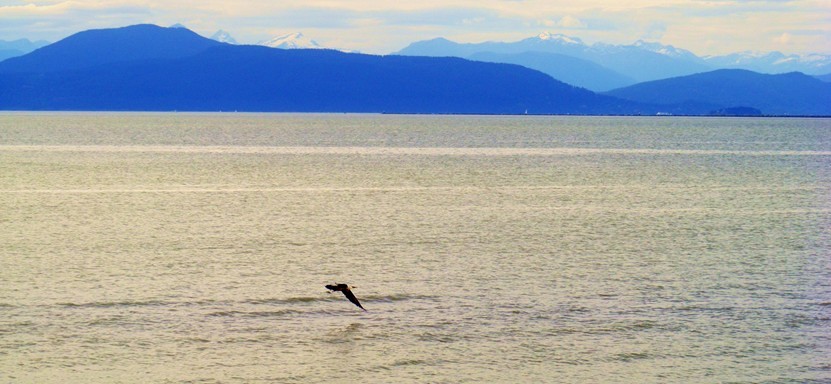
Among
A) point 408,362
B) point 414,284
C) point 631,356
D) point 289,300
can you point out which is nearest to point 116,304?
point 289,300

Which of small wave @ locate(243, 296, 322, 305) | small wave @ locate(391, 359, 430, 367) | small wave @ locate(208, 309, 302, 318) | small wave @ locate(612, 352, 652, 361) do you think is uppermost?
small wave @ locate(612, 352, 652, 361)

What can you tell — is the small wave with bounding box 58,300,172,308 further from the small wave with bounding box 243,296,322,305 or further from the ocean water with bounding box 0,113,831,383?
the small wave with bounding box 243,296,322,305

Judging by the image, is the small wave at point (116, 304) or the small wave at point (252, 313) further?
the small wave at point (116, 304)

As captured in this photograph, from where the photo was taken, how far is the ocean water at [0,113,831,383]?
72.8 ft

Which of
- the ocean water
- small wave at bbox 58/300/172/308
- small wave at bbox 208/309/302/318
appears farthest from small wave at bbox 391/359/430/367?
small wave at bbox 58/300/172/308

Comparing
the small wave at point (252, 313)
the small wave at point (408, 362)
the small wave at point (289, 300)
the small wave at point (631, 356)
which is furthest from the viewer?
the small wave at point (289, 300)

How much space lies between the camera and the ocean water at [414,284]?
2220cm

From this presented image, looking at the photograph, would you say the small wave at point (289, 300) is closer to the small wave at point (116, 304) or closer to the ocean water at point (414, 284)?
the ocean water at point (414, 284)

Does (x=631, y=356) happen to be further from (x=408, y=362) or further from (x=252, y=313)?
(x=252, y=313)

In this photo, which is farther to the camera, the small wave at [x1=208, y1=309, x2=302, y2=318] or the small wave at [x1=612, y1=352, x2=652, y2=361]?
the small wave at [x1=208, y1=309, x2=302, y2=318]

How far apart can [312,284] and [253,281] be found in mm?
1765

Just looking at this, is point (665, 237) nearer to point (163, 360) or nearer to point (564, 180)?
point (163, 360)

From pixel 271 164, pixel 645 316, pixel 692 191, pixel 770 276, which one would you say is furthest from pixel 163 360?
pixel 271 164

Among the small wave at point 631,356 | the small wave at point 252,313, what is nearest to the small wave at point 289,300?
the small wave at point 252,313
